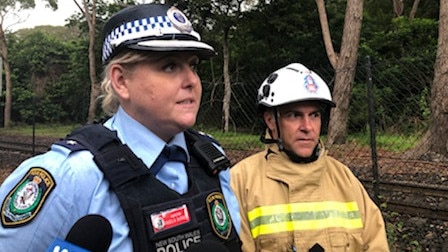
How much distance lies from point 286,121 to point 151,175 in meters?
1.30

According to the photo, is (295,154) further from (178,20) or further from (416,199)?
(416,199)

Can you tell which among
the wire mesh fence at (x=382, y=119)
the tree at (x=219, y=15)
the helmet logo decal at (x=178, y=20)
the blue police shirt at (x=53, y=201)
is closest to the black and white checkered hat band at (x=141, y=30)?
the helmet logo decal at (x=178, y=20)

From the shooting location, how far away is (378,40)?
2267cm

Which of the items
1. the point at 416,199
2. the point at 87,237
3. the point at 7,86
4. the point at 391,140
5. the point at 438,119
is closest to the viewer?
the point at 87,237

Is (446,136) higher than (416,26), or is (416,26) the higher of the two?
(416,26)

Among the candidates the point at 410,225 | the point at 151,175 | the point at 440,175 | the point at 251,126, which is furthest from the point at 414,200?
the point at 151,175

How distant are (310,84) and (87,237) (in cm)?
172

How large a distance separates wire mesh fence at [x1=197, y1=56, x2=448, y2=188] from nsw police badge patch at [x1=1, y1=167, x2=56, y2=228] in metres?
5.53

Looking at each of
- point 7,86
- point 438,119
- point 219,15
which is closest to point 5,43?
point 7,86

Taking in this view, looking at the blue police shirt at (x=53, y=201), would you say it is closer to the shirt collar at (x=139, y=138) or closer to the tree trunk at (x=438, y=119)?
the shirt collar at (x=139, y=138)

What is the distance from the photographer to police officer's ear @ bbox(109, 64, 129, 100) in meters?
1.54

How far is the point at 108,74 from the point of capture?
1.60 metres

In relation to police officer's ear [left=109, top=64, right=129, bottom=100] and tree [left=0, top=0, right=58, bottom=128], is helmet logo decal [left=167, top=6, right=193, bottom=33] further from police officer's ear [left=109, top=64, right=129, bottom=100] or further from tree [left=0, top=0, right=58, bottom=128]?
tree [left=0, top=0, right=58, bottom=128]

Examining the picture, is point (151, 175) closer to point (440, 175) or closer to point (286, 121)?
point (286, 121)
